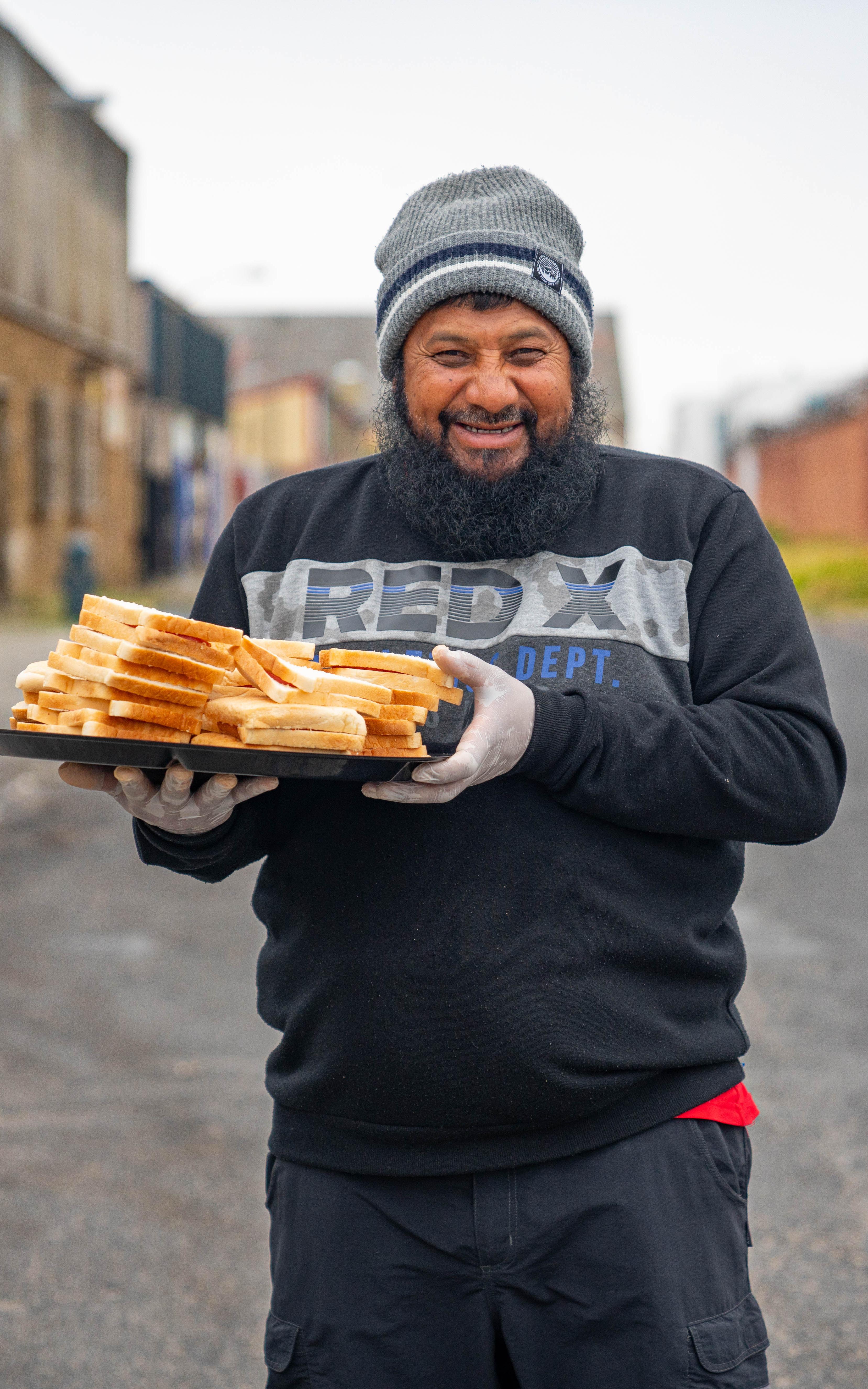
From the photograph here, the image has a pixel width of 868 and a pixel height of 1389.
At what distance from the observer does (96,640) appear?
2.05 metres

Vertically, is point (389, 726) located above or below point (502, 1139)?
above

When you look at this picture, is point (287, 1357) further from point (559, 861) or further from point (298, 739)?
point (298, 739)

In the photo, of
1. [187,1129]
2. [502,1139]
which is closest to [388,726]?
[502,1139]

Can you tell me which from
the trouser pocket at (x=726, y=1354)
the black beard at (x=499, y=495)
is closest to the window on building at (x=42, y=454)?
the black beard at (x=499, y=495)

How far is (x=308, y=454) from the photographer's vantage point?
50.8 m

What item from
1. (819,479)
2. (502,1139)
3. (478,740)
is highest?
(819,479)

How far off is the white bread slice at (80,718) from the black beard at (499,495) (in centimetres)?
68

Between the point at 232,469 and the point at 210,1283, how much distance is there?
40.3m

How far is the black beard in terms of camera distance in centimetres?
230

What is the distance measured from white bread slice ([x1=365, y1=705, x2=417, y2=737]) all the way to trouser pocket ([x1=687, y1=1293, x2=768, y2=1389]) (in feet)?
3.16

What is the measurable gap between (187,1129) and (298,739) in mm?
3248

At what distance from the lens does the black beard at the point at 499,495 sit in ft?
7.56

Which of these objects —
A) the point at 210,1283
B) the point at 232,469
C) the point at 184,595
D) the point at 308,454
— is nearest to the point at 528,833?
the point at 210,1283

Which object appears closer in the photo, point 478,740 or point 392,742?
point 478,740
